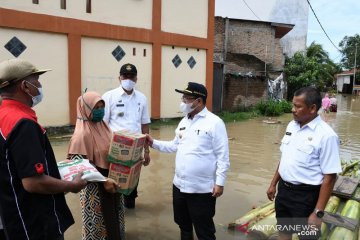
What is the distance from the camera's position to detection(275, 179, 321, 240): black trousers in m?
2.99

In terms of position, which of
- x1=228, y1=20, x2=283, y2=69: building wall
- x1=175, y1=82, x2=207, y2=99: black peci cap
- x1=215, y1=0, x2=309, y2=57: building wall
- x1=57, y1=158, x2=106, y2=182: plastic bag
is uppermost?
x1=215, y1=0, x2=309, y2=57: building wall

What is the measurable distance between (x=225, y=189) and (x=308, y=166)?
3.31m

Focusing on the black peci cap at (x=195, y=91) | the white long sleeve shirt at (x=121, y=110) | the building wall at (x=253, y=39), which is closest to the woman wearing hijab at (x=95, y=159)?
the black peci cap at (x=195, y=91)

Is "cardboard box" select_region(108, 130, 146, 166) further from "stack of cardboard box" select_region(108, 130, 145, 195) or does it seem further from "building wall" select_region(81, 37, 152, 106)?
"building wall" select_region(81, 37, 152, 106)

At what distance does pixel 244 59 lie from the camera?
70.7 feet

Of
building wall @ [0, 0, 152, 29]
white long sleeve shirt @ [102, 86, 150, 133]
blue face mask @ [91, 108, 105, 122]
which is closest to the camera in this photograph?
blue face mask @ [91, 108, 105, 122]

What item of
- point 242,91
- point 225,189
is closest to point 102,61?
point 225,189

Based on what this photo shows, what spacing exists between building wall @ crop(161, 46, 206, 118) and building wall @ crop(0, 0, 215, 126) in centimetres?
4

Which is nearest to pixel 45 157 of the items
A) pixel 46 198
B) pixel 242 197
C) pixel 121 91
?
pixel 46 198

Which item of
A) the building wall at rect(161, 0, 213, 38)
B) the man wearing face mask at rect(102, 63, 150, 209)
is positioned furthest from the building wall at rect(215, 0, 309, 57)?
the man wearing face mask at rect(102, 63, 150, 209)

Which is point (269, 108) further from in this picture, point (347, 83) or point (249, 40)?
point (347, 83)

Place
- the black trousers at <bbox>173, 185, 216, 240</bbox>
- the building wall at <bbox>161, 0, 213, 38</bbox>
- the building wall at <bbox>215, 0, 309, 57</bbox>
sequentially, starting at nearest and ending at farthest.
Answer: the black trousers at <bbox>173, 185, 216, 240</bbox>
the building wall at <bbox>161, 0, 213, 38</bbox>
the building wall at <bbox>215, 0, 309, 57</bbox>

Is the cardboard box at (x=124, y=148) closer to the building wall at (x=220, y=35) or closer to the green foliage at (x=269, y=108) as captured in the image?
the green foliage at (x=269, y=108)

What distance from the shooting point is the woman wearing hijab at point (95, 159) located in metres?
3.21
